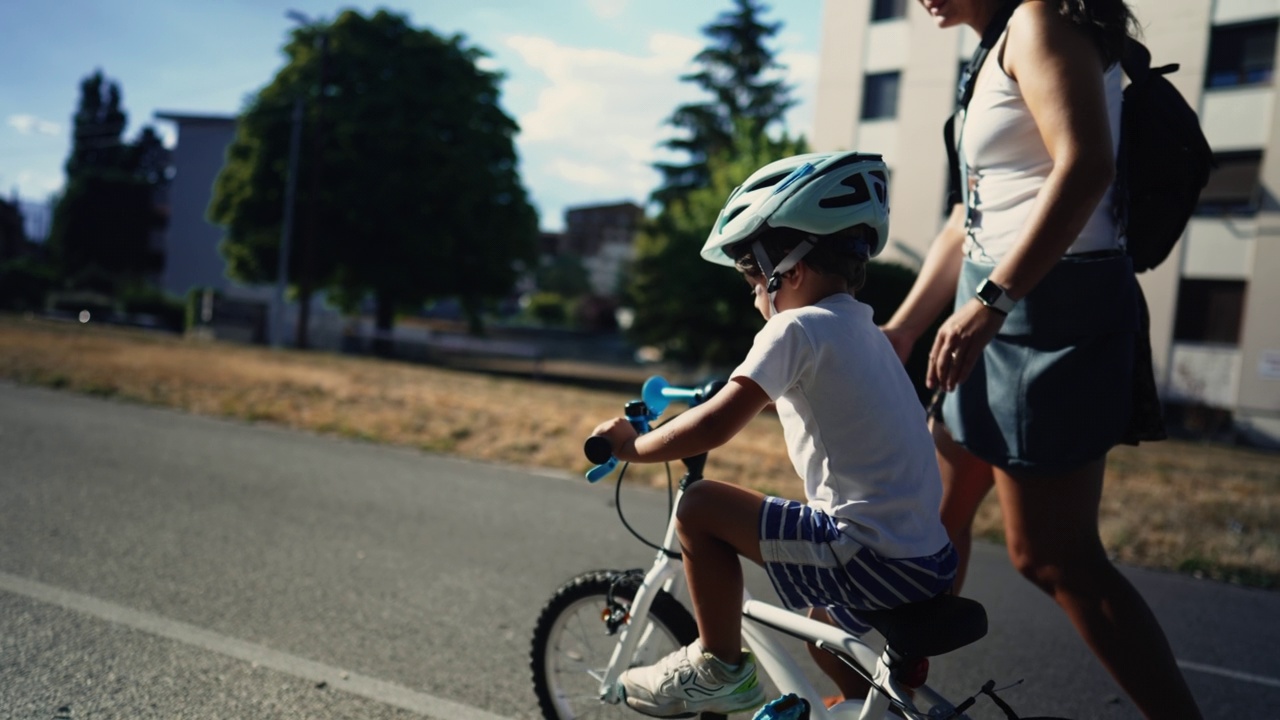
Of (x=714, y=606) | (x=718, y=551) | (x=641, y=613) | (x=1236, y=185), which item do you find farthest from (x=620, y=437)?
(x=1236, y=185)

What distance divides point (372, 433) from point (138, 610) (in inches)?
225

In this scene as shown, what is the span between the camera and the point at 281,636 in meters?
3.52

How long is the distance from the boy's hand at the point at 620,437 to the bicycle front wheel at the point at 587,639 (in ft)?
1.69

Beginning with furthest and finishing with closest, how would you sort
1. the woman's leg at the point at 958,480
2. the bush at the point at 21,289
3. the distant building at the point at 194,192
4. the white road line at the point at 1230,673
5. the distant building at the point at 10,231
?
1. the distant building at the point at 10,231
2. the distant building at the point at 194,192
3. the bush at the point at 21,289
4. the white road line at the point at 1230,673
5. the woman's leg at the point at 958,480

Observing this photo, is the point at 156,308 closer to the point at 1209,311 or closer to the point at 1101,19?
the point at 1209,311

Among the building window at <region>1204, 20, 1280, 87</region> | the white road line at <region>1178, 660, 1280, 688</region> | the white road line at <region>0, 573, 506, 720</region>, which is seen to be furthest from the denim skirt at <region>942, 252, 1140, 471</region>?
the building window at <region>1204, 20, 1280, 87</region>

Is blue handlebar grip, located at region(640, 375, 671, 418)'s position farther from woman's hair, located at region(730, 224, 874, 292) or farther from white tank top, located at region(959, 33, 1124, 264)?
white tank top, located at region(959, 33, 1124, 264)

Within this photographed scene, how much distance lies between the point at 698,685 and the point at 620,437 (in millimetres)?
602

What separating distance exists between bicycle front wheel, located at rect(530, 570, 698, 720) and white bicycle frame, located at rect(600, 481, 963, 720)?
29 mm

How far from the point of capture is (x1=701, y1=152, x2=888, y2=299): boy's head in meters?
1.97

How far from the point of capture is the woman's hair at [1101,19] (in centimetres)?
212

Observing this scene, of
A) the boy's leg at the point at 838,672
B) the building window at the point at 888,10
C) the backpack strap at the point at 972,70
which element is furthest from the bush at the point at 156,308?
the boy's leg at the point at 838,672

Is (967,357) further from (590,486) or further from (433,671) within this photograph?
(590,486)

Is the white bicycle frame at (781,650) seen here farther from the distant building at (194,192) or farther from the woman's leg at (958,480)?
the distant building at (194,192)
